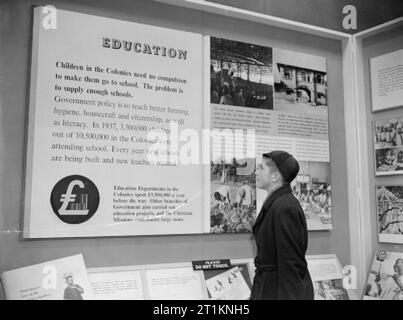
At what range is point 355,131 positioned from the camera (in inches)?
69.0

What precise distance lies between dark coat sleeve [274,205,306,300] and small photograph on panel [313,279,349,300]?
184 millimetres

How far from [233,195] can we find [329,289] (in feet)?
1.61

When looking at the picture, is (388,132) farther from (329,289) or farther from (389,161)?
(329,289)

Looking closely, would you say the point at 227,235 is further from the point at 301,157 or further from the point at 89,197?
the point at 89,197

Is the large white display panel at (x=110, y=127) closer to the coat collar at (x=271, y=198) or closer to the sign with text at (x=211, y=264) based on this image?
the sign with text at (x=211, y=264)

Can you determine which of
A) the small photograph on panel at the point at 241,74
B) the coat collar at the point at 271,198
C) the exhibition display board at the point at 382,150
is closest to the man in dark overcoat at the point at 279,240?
the coat collar at the point at 271,198

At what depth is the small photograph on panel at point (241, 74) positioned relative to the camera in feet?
5.24

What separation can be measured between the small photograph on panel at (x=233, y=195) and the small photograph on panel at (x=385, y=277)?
1.58 ft

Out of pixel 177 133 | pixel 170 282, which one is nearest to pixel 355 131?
pixel 177 133

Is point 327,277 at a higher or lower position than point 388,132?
lower

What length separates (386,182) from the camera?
1.69 metres

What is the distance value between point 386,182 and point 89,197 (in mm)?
1100
